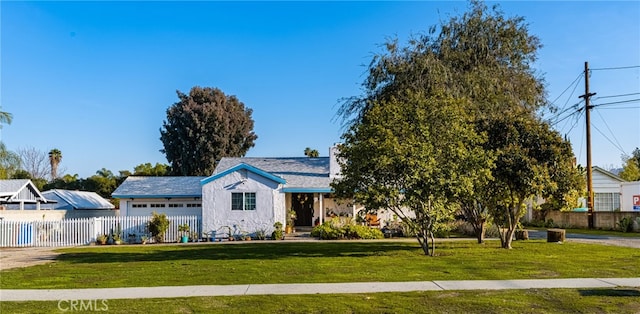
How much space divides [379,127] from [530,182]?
5.61m

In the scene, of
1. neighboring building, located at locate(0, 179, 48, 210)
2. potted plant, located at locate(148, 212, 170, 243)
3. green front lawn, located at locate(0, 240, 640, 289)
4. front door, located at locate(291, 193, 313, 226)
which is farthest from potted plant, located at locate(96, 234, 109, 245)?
front door, located at locate(291, 193, 313, 226)

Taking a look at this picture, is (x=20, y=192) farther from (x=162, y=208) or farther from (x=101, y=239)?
(x=162, y=208)

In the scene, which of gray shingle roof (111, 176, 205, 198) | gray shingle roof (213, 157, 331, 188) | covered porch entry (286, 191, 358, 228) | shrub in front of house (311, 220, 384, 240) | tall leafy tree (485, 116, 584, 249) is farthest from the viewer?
covered porch entry (286, 191, 358, 228)

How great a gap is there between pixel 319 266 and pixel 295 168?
60.3 feet

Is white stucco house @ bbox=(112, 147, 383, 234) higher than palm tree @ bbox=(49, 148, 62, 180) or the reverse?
the reverse

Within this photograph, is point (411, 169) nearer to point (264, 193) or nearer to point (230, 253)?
point (230, 253)

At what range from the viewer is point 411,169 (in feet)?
51.1

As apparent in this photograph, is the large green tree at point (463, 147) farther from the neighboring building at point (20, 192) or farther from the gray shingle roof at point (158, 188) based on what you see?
the neighboring building at point (20, 192)

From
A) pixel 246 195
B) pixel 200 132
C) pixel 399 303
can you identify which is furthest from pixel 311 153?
pixel 399 303

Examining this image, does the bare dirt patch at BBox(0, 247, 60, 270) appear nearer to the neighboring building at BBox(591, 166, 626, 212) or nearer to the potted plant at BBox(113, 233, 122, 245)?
the potted plant at BBox(113, 233, 122, 245)

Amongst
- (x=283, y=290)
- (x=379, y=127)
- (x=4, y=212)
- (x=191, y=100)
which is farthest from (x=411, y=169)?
(x=191, y=100)

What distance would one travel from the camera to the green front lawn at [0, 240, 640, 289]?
11.9m

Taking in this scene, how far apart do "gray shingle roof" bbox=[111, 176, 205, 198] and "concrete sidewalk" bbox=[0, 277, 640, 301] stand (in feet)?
57.3

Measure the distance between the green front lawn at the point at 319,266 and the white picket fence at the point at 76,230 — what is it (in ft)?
20.9
